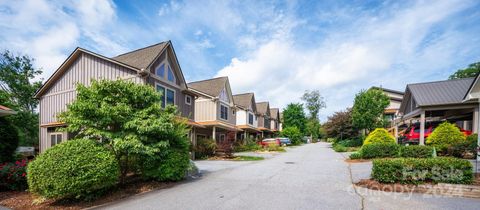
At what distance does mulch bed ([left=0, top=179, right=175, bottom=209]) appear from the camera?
18.8 feet

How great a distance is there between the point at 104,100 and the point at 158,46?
9186 mm

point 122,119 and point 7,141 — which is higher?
point 122,119

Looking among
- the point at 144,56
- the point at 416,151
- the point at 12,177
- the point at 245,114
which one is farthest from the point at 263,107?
the point at 12,177

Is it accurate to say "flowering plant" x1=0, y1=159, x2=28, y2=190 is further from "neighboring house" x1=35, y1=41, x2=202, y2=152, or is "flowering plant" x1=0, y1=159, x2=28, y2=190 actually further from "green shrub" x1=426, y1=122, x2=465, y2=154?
"green shrub" x1=426, y1=122, x2=465, y2=154

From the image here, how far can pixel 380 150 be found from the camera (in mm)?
12484

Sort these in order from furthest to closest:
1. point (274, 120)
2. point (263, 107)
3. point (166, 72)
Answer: point (274, 120) < point (263, 107) < point (166, 72)

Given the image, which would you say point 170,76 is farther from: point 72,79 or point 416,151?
point 416,151

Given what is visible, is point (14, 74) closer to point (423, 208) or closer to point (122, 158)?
point (122, 158)

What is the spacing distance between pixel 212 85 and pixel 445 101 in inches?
756

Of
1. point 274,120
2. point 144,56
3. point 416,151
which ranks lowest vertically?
point 274,120

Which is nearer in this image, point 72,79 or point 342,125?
point 72,79

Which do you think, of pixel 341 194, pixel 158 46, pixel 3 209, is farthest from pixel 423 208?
pixel 158 46

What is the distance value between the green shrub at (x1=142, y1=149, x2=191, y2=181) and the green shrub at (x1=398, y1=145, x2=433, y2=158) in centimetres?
1121

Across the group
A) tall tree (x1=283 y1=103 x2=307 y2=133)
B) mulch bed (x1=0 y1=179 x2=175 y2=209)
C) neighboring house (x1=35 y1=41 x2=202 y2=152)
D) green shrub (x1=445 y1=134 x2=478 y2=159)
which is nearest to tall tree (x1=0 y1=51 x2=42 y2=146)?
neighboring house (x1=35 y1=41 x2=202 y2=152)
